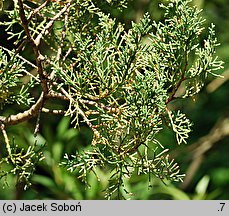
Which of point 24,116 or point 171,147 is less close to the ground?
point 24,116

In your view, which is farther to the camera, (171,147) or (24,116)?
(171,147)

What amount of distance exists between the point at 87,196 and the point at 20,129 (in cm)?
43

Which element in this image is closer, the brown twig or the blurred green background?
the brown twig

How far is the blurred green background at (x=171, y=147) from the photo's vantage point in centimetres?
240

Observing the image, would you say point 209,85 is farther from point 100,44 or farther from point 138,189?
point 100,44

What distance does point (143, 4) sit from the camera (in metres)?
2.60

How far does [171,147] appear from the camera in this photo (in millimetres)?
2777

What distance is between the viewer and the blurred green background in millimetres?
2398

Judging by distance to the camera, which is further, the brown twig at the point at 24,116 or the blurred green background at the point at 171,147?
the blurred green background at the point at 171,147
